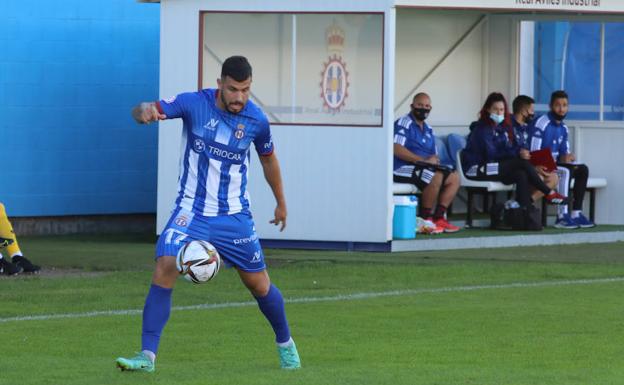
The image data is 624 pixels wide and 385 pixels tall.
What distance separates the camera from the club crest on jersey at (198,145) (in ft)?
27.9

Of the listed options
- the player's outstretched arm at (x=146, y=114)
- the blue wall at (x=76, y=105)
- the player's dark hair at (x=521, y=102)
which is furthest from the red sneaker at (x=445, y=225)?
the player's outstretched arm at (x=146, y=114)

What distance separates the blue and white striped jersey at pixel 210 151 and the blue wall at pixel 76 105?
975 cm

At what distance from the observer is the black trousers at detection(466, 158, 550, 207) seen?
58.7 ft

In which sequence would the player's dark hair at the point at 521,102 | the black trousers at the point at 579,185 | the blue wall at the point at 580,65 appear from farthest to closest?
the blue wall at the point at 580,65 < the player's dark hair at the point at 521,102 < the black trousers at the point at 579,185

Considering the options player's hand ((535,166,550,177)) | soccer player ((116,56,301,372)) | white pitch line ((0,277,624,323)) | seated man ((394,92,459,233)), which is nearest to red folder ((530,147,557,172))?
player's hand ((535,166,550,177))

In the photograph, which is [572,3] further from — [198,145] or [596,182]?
[198,145]

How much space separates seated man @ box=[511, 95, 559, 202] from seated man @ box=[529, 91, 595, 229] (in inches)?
5.9

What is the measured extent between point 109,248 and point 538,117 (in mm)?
5640

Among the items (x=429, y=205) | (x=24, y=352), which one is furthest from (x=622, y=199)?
(x=24, y=352)

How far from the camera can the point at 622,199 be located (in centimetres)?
1903

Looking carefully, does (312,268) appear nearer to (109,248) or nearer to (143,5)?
(109,248)

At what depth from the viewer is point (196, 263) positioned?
8227 millimetres

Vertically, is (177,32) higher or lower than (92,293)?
higher

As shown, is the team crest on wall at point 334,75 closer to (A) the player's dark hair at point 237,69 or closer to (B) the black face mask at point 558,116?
(B) the black face mask at point 558,116
